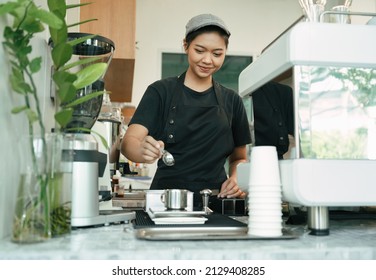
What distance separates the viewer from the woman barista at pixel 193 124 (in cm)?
181

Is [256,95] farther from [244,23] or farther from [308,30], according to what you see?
[244,23]

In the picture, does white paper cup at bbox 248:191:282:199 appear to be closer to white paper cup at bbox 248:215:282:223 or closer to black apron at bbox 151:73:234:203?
white paper cup at bbox 248:215:282:223

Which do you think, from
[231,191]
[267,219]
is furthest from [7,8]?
[231,191]

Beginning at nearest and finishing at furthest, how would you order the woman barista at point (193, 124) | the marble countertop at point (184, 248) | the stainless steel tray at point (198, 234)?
the marble countertop at point (184, 248)
the stainless steel tray at point (198, 234)
the woman barista at point (193, 124)

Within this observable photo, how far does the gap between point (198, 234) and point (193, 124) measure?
112 cm

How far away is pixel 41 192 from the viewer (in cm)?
77

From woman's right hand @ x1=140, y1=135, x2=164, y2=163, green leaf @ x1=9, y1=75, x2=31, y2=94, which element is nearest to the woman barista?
woman's right hand @ x1=140, y1=135, x2=164, y2=163

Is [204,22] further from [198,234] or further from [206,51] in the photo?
[198,234]

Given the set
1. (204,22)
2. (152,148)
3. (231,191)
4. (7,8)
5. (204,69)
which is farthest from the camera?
(204,69)

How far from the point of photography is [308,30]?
88 centimetres

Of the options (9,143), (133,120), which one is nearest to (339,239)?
(9,143)

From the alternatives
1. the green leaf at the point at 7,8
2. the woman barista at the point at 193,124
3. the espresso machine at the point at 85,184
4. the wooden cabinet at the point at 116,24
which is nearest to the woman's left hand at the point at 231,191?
the woman barista at the point at 193,124

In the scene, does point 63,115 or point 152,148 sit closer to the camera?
point 63,115

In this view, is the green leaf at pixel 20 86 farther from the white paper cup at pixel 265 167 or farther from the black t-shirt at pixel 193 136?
the black t-shirt at pixel 193 136
